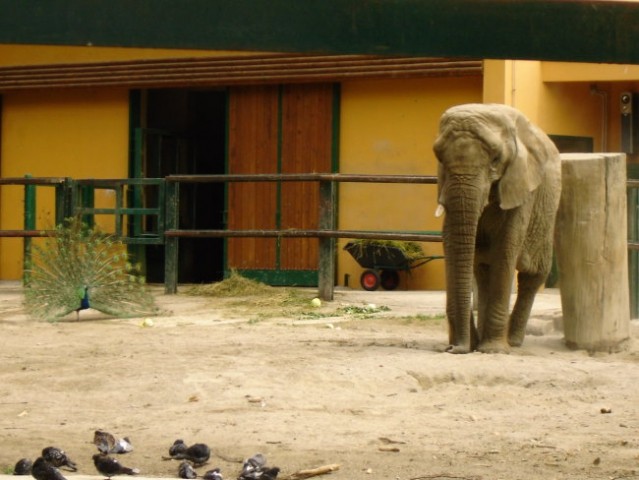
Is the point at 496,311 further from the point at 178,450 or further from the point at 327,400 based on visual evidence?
the point at 178,450

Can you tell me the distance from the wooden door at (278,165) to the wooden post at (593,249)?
6591 mm

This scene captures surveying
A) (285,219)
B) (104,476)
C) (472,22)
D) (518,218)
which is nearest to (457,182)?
(518,218)

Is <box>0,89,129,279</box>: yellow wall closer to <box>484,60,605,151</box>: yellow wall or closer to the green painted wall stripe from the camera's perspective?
<box>484,60,605,151</box>: yellow wall

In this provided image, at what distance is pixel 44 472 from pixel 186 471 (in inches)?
24.5

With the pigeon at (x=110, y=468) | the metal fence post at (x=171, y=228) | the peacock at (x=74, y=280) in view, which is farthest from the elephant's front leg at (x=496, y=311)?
the metal fence post at (x=171, y=228)

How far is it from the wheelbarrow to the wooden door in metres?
0.78

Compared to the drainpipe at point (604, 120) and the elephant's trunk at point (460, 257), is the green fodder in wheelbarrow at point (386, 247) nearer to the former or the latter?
the drainpipe at point (604, 120)

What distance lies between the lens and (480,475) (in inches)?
218

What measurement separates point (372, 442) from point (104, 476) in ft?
4.45

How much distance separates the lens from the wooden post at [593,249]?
29.9 ft

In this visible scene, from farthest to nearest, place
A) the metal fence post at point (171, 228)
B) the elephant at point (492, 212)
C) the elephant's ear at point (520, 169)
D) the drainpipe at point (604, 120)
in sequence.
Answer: the drainpipe at point (604, 120), the metal fence post at point (171, 228), the elephant's ear at point (520, 169), the elephant at point (492, 212)

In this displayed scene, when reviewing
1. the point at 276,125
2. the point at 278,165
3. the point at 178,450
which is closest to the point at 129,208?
the point at 278,165

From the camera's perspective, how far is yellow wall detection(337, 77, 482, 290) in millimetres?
15156

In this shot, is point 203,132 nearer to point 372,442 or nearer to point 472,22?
point 372,442
